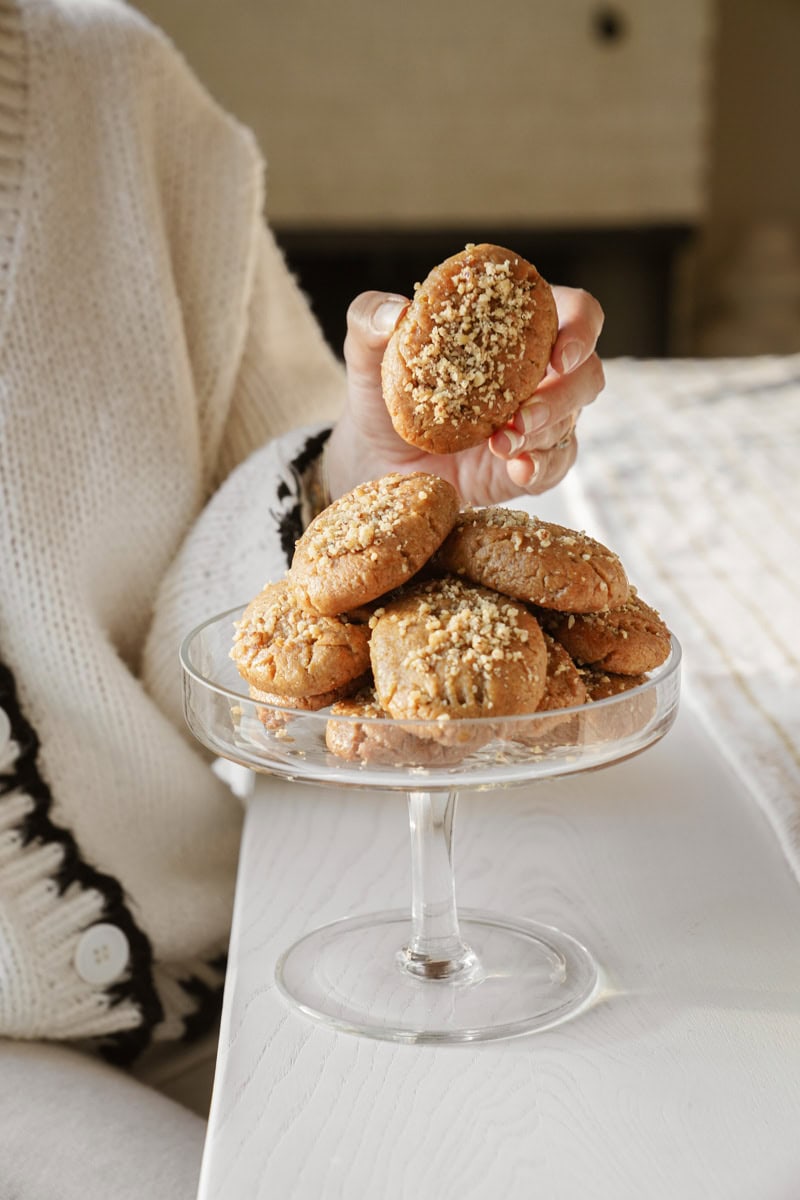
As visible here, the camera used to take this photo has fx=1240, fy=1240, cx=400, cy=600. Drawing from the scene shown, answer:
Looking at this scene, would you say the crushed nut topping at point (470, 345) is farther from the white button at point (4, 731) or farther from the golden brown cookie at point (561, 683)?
the white button at point (4, 731)

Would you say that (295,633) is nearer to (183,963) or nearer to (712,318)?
(183,963)

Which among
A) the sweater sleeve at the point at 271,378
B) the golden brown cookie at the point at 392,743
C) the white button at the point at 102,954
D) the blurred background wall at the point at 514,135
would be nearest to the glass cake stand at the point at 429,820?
the golden brown cookie at the point at 392,743

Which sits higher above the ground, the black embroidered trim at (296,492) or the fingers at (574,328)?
the fingers at (574,328)

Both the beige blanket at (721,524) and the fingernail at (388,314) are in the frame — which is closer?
the fingernail at (388,314)

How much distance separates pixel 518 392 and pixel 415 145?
3944 mm

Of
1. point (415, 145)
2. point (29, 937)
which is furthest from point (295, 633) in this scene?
point (415, 145)

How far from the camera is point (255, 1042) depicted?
52cm

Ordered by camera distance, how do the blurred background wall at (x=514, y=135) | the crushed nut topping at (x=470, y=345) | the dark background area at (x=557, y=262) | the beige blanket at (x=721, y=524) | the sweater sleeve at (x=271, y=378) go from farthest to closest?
the dark background area at (x=557, y=262) < the blurred background wall at (x=514, y=135) < the sweater sleeve at (x=271, y=378) < the beige blanket at (x=721, y=524) < the crushed nut topping at (x=470, y=345)

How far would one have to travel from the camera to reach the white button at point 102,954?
76cm

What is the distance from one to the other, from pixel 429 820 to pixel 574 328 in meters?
0.24

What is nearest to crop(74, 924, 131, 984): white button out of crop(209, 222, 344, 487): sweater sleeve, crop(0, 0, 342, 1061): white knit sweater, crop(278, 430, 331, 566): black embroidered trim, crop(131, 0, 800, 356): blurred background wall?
crop(0, 0, 342, 1061): white knit sweater

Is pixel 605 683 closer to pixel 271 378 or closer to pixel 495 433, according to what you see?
pixel 495 433

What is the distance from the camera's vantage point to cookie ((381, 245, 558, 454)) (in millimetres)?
545

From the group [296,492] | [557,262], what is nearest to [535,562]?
[296,492]
